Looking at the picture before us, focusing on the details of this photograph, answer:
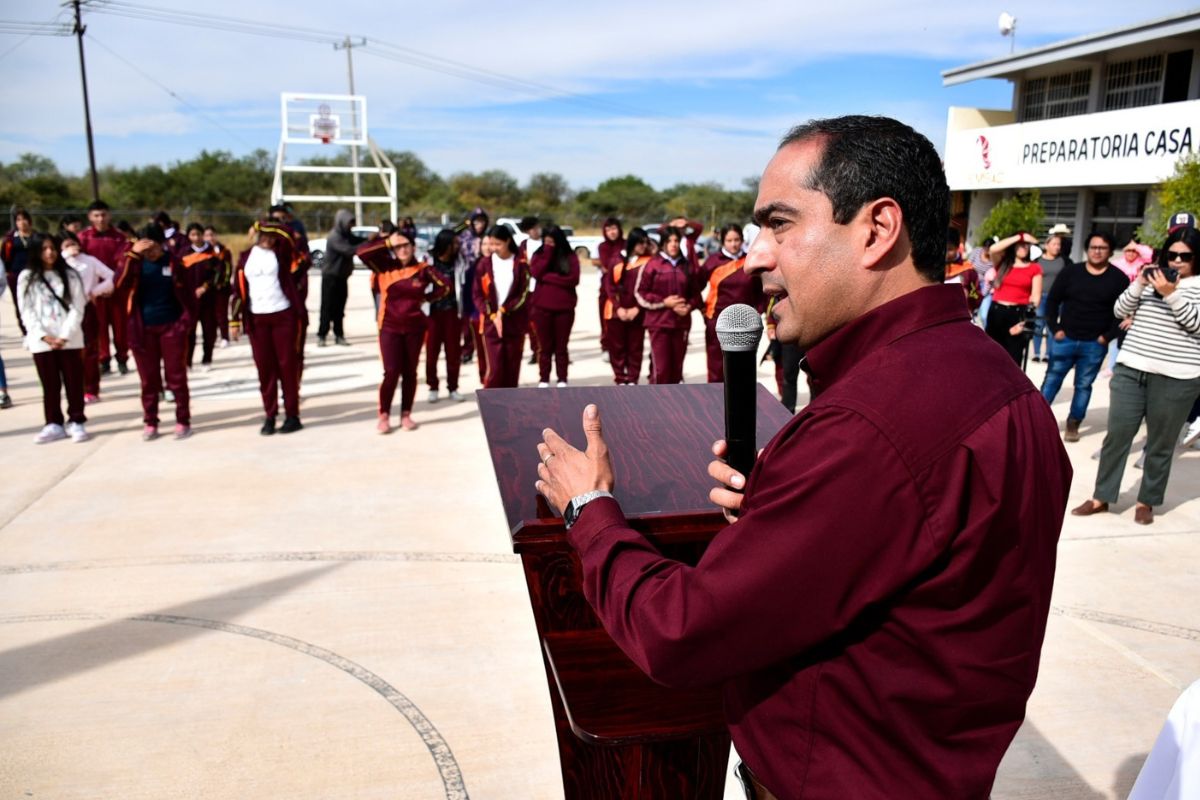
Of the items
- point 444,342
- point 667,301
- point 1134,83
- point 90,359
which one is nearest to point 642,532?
point 667,301

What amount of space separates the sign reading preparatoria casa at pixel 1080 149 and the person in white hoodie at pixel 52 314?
1383 cm

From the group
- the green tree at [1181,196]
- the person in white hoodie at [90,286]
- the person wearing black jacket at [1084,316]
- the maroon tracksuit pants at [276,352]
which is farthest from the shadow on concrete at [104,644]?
the green tree at [1181,196]

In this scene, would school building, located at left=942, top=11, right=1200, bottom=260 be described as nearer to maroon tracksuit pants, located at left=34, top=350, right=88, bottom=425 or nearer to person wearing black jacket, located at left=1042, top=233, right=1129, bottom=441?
person wearing black jacket, located at left=1042, top=233, right=1129, bottom=441

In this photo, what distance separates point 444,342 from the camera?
393 inches

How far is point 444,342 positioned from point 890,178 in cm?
891

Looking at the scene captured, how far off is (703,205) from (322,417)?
5359 cm

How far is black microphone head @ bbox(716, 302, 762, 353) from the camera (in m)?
1.66

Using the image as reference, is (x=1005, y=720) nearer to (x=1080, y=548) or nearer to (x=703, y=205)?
(x=1080, y=548)

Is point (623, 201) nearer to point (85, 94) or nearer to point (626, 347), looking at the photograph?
point (85, 94)

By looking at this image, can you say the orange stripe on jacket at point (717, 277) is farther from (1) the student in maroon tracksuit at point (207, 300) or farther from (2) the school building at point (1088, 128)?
(2) the school building at point (1088, 128)

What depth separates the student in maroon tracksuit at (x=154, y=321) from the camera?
7.89 m

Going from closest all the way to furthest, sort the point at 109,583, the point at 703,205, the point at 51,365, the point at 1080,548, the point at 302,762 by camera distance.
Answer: the point at 302,762, the point at 109,583, the point at 1080,548, the point at 51,365, the point at 703,205

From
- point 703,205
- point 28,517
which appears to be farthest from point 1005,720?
point 703,205

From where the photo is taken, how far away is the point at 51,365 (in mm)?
7957
